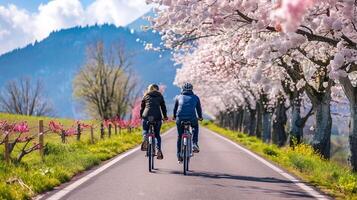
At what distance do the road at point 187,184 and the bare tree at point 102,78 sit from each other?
6369 centimetres

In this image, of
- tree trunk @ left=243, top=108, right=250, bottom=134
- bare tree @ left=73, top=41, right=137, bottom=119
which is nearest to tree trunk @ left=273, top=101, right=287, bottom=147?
tree trunk @ left=243, top=108, right=250, bottom=134

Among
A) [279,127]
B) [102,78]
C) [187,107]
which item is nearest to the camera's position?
[187,107]

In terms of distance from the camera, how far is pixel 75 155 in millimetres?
15031

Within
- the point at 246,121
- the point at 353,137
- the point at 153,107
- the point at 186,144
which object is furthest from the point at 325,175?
the point at 246,121

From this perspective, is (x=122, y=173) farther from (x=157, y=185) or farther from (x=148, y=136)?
(x=157, y=185)

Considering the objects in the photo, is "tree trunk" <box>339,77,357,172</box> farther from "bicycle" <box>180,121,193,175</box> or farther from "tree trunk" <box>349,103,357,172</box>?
"bicycle" <box>180,121,193,175</box>

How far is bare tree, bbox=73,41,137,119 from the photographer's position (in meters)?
77.5

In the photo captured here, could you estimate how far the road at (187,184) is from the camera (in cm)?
900

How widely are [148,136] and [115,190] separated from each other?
343cm

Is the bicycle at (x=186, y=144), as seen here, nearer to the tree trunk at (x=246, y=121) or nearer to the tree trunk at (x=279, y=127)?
the tree trunk at (x=279, y=127)

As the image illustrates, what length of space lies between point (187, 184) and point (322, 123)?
11282 mm

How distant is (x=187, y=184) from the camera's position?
10414 millimetres

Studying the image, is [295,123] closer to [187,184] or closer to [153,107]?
[153,107]

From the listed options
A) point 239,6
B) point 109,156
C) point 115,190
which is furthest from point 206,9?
point 109,156
